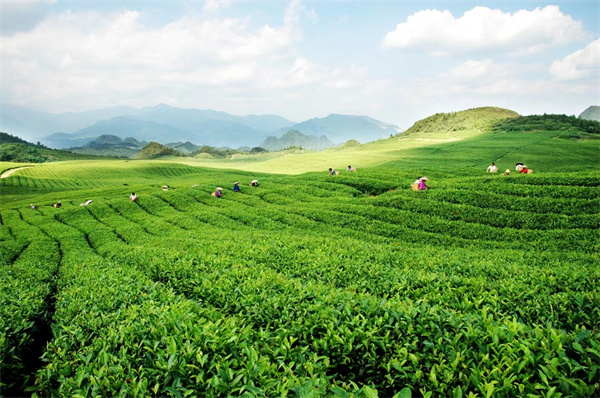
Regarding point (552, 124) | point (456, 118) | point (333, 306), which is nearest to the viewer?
point (333, 306)

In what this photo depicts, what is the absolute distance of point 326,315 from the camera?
553cm

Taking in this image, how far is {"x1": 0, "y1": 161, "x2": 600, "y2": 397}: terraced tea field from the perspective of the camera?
410cm

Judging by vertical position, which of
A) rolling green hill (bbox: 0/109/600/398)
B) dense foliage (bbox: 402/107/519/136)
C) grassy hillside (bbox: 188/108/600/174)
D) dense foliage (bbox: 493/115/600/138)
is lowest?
rolling green hill (bbox: 0/109/600/398)

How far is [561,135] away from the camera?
234ft

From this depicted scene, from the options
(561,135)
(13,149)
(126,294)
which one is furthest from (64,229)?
(13,149)

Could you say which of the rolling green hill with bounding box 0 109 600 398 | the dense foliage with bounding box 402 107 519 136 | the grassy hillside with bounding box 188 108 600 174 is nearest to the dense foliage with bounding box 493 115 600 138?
the grassy hillside with bounding box 188 108 600 174

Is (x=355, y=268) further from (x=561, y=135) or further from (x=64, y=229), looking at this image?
(x=561, y=135)

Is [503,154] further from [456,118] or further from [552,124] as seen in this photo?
[456,118]

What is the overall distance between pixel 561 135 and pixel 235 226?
81872 millimetres

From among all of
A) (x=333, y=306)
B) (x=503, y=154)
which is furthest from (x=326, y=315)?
(x=503, y=154)

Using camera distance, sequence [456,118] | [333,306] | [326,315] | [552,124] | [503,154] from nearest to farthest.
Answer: [326,315], [333,306], [503,154], [552,124], [456,118]

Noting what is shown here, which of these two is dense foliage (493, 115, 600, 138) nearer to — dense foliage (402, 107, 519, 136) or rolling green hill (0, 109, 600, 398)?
dense foliage (402, 107, 519, 136)

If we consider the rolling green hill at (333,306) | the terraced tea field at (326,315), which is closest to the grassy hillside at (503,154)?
the rolling green hill at (333,306)

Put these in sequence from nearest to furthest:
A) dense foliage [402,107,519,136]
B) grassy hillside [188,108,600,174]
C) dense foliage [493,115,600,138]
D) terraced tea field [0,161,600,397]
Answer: terraced tea field [0,161,600,397]
grassy hillside [188,108,600,174]
dense foliage [493,115,600,138]
dense foliage [402,107,519,136]
